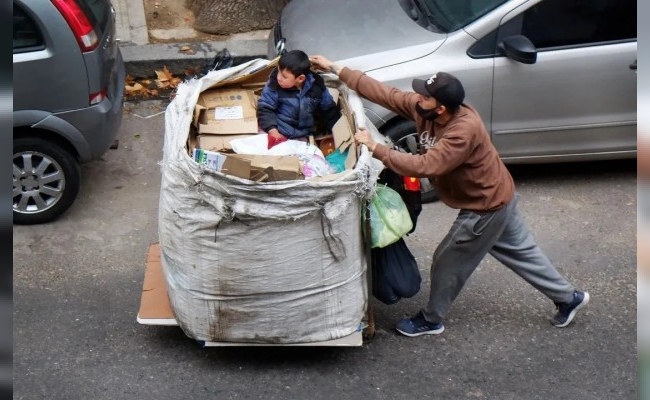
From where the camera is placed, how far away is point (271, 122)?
513cm

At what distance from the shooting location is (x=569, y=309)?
5.31m

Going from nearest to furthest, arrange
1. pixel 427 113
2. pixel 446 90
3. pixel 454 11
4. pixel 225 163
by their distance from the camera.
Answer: pixel 225 163 → pixel 446 90 → pixel 427 113 → pixel 454 11

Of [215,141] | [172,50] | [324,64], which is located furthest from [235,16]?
[215,141]

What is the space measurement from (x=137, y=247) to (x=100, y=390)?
57.0 inches

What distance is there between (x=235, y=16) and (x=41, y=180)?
3.49 meters

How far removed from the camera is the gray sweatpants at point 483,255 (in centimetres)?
490

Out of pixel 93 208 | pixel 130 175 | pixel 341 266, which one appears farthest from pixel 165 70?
pixel 341 266

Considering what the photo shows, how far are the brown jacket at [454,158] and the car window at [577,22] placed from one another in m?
1.74

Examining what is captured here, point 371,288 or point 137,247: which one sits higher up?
point 371,288

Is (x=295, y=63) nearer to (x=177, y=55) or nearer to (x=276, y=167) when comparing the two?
(x=276, y=167)

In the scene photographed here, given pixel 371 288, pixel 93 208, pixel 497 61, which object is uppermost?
pixel 497 61

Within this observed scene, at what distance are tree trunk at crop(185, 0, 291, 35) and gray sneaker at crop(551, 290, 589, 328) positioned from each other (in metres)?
4.81

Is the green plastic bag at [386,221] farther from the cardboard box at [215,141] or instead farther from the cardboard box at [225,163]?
the cardboard box at [215,141]

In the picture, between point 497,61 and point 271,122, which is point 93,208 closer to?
point 271,122
